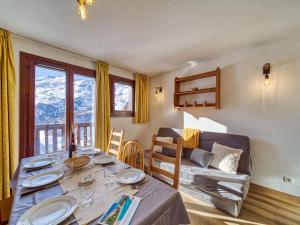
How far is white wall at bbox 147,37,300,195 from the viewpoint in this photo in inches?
78.4

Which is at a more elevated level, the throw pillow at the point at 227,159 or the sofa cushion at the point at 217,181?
the throw pillow at the point at 227,159

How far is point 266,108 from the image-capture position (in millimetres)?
2191

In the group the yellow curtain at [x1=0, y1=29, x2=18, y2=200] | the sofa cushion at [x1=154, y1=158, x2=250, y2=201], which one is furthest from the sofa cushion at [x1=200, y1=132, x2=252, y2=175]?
the yellow curtain at [x1=0, y1=29, x2=18, y2=200]

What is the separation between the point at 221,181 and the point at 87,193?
1671 millimetres

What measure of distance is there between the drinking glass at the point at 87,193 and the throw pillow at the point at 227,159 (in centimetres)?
190

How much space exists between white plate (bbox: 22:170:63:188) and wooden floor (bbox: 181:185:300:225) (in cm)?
155

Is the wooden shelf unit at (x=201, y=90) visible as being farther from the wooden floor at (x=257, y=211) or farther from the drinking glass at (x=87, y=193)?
the drinking glass at (x=87, y=193)

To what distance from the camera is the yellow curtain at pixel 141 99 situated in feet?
12.2

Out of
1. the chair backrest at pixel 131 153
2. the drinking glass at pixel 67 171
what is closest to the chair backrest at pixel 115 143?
the chair backrest at pixel 131 153

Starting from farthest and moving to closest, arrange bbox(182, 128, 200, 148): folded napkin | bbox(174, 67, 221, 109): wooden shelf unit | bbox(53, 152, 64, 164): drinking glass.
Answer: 1. bbox(182, 128, 200, 148): folded napkin
2. bbox(174, 67, 221, 109): wooden shelf unit
3. bbox(53, 152, 64, 164): drinking glass

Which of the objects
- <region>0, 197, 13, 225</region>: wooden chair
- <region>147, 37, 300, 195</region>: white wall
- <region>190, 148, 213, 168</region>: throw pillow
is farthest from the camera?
<region>190, 148, 213, 168</region>: throw pillow

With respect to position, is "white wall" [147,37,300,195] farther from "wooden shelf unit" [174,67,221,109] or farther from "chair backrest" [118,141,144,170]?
"chair backrest" [118,141,144,170]

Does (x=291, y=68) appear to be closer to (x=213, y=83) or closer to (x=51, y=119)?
(x=213, y=83)

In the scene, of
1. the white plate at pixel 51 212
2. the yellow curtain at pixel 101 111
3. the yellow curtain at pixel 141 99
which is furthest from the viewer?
the yellow curtain at pixel 141 99
